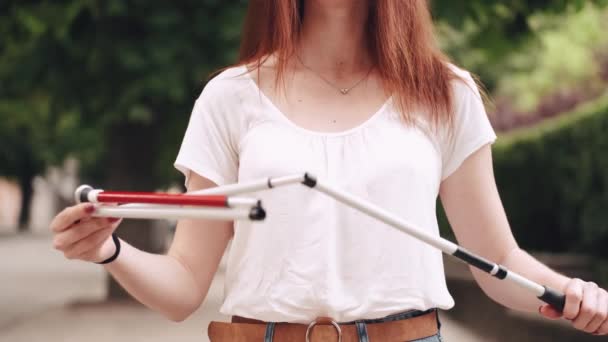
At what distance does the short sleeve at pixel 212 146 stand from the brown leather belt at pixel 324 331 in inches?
13.8

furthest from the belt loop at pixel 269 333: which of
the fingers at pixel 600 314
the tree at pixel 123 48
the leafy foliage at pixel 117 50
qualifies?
the leafy foliage at pixel 117 50

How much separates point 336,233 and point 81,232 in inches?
21.4

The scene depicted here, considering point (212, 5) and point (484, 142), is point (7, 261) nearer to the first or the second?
point (212, 5)

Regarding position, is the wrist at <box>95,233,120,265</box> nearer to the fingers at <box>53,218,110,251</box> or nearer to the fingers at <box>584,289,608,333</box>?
the fingers at <box>53,218,110,251</box>

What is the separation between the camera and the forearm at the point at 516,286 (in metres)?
2.19

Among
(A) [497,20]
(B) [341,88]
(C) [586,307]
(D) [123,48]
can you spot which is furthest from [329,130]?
(D) [123,48]

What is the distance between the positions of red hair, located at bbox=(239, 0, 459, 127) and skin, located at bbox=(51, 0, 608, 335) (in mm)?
37

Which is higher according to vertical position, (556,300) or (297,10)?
(297,10)

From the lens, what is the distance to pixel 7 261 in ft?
77.9

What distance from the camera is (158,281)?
88.5 inches

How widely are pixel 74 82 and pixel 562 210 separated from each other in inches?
213

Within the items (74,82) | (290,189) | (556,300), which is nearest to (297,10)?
(290,189)

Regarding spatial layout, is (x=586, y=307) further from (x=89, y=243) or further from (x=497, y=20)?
(x=497, y=20)

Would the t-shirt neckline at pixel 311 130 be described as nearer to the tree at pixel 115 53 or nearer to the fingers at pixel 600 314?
the fingers at pixel 600 314
